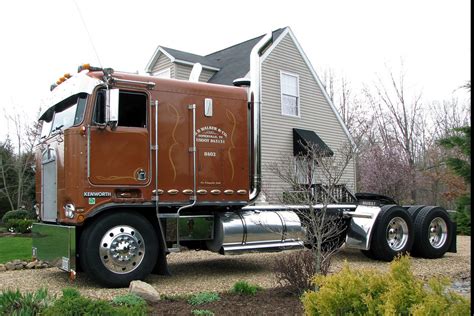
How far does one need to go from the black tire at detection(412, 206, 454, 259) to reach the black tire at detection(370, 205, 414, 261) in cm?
26

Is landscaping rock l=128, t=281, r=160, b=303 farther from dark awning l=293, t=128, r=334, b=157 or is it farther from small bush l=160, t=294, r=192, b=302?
dark awning l=293, t=128, r=334, b=157

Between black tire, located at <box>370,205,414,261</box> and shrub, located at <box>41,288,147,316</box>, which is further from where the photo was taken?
black tire, located at <box>370,205,414,261</box>

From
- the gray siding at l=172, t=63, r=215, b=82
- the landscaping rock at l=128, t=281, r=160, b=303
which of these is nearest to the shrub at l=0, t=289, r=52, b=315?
the landscaping rock at l=128, t=281, r=160, b=303

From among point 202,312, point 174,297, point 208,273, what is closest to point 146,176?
point 174,297

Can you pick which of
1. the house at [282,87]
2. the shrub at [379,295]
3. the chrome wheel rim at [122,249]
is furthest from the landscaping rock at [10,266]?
the house at [282,87]

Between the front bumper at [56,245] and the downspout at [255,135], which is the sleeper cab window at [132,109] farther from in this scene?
the downspout at [255,135]

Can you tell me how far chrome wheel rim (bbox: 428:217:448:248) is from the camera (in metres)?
11.0

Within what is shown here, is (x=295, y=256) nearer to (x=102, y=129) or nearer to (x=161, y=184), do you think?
(x=161, y=184)

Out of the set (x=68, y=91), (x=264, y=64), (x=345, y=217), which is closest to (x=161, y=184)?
(x=68, y=91)

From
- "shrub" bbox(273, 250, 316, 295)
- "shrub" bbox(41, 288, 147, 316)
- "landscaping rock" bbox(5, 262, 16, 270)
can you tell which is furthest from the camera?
"landscaping rock" bbox(5, 262, 16, 270)

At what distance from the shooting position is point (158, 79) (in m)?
8.20

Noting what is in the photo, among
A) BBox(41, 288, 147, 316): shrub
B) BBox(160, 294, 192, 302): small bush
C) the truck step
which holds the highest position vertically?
BBox(41, 288, 147, 316): shrub

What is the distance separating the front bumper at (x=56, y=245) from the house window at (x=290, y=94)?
1162 centimetres

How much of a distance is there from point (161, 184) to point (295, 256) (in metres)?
2.71
